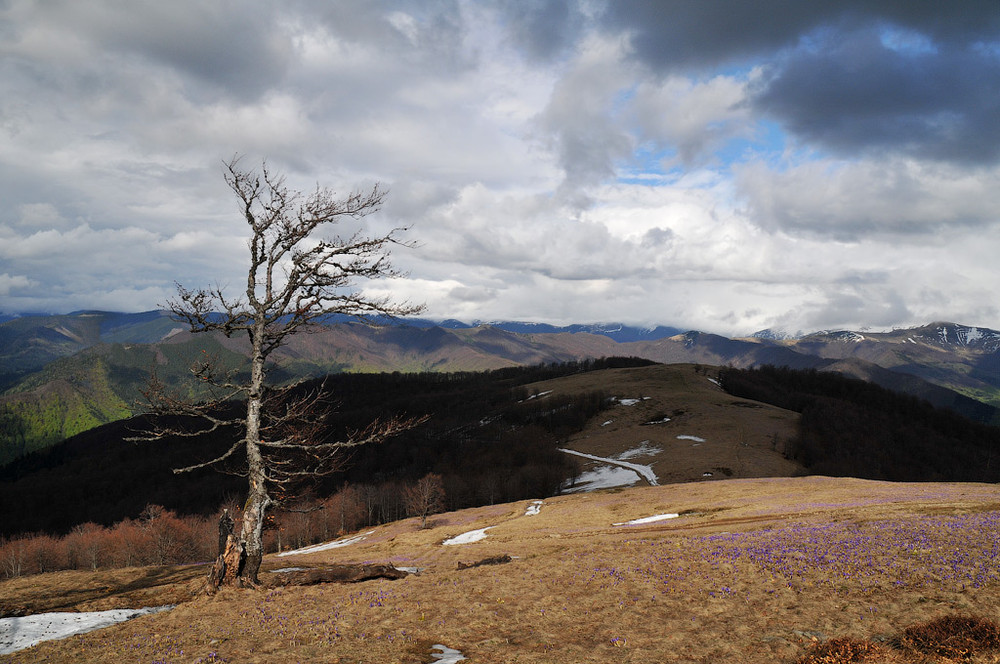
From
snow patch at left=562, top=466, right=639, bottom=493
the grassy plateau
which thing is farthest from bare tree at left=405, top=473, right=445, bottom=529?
the grassy plateau

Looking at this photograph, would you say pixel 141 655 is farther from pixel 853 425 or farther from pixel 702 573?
pixel 853 425

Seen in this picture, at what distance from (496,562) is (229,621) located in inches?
628

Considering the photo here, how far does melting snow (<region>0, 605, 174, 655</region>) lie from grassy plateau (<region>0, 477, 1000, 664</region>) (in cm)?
109

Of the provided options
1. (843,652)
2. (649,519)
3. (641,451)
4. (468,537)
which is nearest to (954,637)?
(843,652)

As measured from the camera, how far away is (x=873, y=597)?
62.6 ft

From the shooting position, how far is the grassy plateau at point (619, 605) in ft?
50.4

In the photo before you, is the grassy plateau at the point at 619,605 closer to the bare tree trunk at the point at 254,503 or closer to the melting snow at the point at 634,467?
the bare tree trunk at the point at 254,503

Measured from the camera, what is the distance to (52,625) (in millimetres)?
18766

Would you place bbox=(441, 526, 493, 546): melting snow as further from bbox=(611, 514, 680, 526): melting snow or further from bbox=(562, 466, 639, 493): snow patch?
bbox=(562, 466, 639, 493): snow patch

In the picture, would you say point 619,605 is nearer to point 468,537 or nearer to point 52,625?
point 52,625

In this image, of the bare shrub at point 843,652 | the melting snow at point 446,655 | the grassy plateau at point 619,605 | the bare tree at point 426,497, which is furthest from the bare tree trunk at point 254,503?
the bare tree at point 426,497

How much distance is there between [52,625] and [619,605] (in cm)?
2160

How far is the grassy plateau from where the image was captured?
605 inches

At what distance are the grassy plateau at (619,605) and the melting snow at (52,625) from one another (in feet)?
3.57
